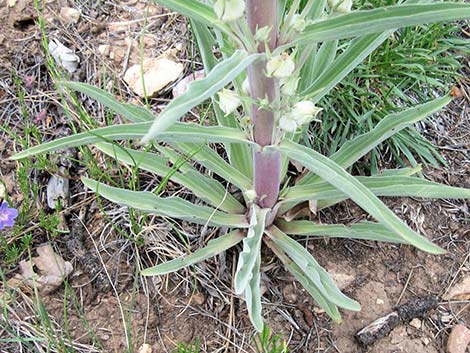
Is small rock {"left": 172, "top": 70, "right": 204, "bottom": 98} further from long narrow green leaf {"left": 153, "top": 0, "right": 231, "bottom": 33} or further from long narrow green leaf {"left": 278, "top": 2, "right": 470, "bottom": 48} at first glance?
long narrow green leaf {"left": 278, "top": 2, "right": 470, "bottom": 48}

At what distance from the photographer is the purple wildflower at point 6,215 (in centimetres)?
211

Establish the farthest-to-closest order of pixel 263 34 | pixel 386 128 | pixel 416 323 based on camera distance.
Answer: pixel 416 323 → pixel 386 128 → pixel 263 34

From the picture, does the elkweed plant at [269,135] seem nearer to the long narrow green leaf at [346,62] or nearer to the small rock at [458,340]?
the long narrow green leaf at [346,62]

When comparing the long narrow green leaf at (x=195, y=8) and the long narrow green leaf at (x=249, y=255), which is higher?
the long narrow green leaf at (x=195, y=8)

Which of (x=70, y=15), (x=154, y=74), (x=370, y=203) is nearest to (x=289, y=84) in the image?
(x=370, y=203)

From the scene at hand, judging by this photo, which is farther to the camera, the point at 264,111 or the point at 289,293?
the point at 289,293

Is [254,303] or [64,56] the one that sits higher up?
[64,56]

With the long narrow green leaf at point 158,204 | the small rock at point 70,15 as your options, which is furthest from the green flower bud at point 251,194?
the small rock at point 70,15

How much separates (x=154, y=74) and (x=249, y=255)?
3.78 ft

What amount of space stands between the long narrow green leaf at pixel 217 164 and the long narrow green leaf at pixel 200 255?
0.18 meters

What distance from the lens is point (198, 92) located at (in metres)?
1.19

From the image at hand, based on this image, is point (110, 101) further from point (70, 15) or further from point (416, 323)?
point (416, 323)

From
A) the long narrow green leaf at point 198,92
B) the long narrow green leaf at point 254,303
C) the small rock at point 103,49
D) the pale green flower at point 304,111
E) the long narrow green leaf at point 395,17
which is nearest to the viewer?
the long narrow green leaf at point 198,92

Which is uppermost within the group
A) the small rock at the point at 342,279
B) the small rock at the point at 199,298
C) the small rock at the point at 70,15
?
the small rock at the point at 70,15
